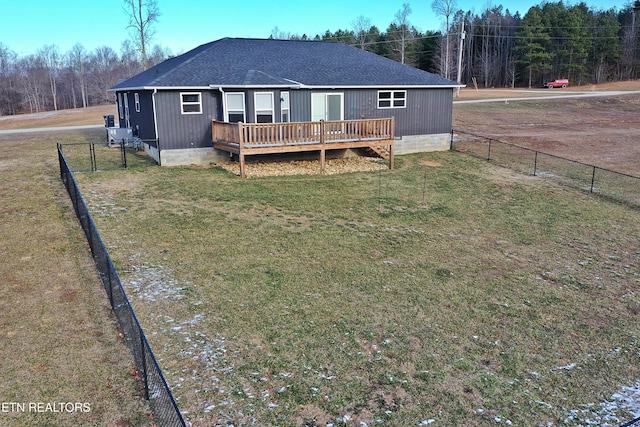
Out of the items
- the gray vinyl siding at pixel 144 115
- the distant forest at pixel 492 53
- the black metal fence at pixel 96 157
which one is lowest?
the black metal fence at pixel 96 157

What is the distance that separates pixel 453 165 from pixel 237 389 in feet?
60.3

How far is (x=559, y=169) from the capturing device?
22.8m

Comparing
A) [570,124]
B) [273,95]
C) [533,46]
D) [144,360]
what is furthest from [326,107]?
[533,46]

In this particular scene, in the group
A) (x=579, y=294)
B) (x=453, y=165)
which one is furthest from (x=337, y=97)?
(x=579, y=294)

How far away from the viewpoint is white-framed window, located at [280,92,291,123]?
2158 centimetres

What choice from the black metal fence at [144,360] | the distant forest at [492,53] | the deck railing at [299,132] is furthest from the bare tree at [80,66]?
the black metal fence at [144,360]

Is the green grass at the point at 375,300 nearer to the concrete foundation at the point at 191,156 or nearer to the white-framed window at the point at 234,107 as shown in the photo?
the concrete foundation at the point at 191,156

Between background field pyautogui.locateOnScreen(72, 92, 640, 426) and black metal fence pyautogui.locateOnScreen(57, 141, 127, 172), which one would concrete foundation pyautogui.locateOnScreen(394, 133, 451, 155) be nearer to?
background field pyautogui.locateOnScreen(72, 92, 640, 426)

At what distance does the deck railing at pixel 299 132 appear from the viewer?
19.2m

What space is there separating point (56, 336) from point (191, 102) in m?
14.6

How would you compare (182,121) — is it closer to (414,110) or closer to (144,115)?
(144,115)

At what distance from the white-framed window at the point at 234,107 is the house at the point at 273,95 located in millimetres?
43

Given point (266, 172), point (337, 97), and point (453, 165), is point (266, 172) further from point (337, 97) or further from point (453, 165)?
point (453, 165)

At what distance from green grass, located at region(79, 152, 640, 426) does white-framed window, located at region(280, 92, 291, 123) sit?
5.46 m
